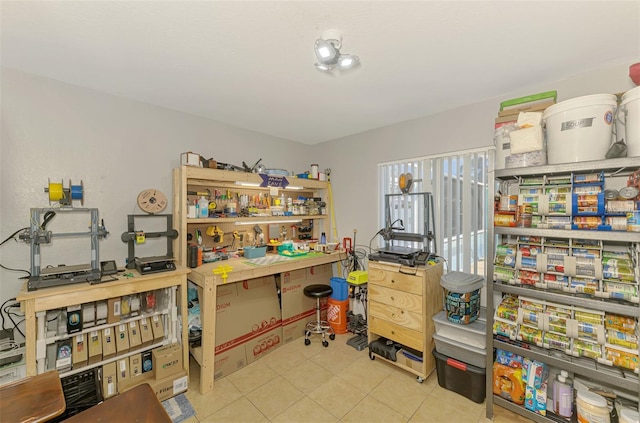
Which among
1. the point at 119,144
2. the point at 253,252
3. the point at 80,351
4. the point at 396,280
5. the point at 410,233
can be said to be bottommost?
the point at 80,351

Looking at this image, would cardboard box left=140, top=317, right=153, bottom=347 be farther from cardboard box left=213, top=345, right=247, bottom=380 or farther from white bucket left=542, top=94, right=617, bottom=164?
white bucket left=542, top=94, right=617, bottom=164

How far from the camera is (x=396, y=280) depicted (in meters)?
2.51

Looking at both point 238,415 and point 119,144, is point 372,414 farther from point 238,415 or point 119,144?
point 119,144

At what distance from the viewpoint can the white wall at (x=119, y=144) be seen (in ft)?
6.54

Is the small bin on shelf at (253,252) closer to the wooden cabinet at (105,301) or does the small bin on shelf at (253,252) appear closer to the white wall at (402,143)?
the wooden cabinet at (105,301)

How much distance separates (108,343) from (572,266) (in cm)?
346

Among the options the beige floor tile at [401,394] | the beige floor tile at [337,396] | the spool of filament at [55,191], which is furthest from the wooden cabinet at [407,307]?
the spool of filament at [55,191]

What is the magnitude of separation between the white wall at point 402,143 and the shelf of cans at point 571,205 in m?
0.75

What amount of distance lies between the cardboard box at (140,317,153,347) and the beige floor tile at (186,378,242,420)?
1.84 feet

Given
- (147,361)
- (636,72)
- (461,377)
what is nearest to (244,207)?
(147,361)

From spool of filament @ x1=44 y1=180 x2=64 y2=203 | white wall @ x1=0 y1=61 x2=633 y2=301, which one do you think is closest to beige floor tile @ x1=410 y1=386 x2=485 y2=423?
white wall @ x1=0 y1=61 x2=633 y2=301

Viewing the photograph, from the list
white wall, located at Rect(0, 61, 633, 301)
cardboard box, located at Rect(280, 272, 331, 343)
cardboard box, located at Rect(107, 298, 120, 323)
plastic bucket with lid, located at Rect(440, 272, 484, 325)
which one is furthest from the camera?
cardboard box, located at Rect(280, 272, 331, 343)

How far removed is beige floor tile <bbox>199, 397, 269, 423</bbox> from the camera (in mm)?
1932

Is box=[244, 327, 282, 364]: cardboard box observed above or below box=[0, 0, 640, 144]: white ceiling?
below
